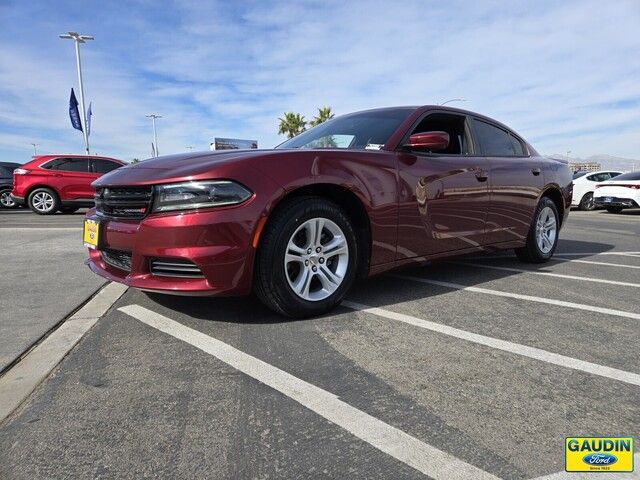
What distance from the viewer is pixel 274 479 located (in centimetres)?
145

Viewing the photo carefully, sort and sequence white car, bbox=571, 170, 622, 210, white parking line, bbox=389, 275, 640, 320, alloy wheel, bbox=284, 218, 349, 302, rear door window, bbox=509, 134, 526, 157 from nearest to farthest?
alloy wheel, bbox=284, 218, 349, 302 < white parking line, bbox=389, 275, 640, 320 < rear door window, bbox=509, 134, 526, 157 < white car, bbox=571, 170, 622, 210

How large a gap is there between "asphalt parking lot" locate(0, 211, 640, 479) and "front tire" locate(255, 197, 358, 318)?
0.16 metres

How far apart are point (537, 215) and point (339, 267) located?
287 cm

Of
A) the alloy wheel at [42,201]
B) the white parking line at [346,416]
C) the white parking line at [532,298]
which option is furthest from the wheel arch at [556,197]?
the alloy wheel at [42,201]

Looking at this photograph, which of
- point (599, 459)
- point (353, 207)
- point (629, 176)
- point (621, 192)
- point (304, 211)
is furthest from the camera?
point (629, 176)

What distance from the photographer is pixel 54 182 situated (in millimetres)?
11781

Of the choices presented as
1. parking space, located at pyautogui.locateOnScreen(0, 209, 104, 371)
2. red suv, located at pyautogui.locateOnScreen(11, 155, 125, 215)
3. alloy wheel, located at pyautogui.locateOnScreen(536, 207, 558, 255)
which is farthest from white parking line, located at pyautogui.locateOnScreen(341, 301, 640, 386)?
red suv, located at pyautogui.locateOnScreen(11, 155, 125, 215)

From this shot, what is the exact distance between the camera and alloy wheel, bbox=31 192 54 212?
11768 mm

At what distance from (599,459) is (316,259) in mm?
1804

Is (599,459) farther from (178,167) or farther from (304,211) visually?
(178,167)

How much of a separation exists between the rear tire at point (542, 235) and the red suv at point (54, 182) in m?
10.5

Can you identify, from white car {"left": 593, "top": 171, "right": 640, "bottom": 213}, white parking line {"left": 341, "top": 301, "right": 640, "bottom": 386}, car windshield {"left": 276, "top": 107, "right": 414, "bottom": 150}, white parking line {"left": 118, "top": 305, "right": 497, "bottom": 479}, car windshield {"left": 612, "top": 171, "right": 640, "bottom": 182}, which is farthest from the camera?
car windshield {"left": 612, "top": 171, "right": 640, "bottom": 182}

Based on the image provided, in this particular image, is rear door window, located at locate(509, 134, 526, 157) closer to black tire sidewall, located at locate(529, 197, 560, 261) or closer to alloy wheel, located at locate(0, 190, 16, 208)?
black tire sidewall, located at locate(529, 197, 560, 261)

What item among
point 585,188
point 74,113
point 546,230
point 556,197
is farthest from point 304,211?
point 74,113
